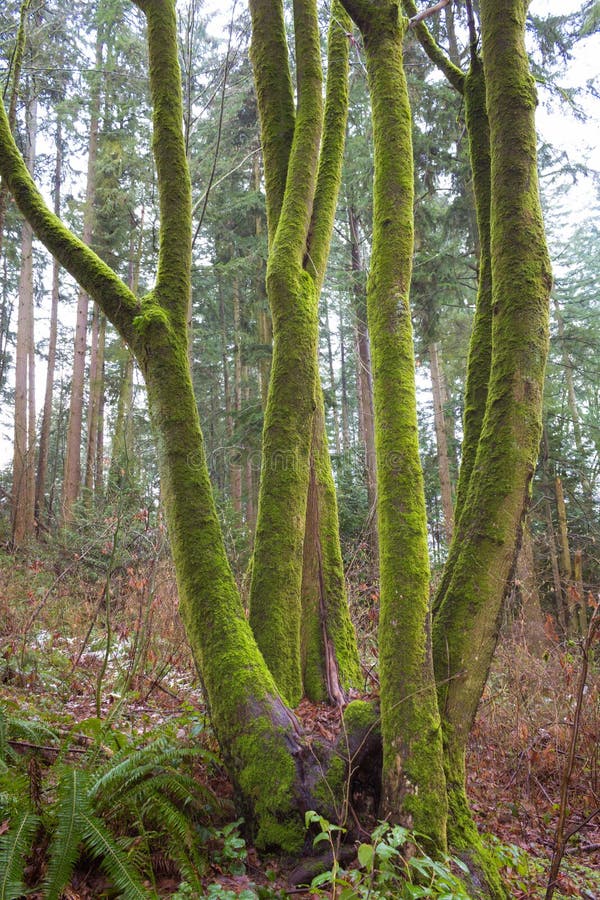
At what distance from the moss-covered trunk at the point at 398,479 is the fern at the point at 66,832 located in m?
1.35

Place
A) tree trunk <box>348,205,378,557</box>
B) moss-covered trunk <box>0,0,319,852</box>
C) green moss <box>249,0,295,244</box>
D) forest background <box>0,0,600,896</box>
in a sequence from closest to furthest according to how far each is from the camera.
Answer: moss-covered trunk <box>0,0,319,852</box> < green moss <box>249,0,295,244</box> < forest background <box>0,0,600,896</box> < tree trunk <box>348,205,378,557</box>

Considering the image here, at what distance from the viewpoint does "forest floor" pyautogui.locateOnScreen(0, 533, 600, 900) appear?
260cm

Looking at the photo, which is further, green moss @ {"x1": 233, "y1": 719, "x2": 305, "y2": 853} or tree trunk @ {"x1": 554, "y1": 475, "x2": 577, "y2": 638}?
tree trunk @ {"x1": 554, "y1": 475, "x2": 577, "y2": 638}

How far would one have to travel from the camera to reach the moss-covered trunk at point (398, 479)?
99.9 inches

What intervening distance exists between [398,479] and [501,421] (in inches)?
25.0

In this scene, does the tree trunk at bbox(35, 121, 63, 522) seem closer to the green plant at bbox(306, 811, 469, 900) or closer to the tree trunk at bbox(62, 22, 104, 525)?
the tree trunk at bbox(62, 22, 104, 525)

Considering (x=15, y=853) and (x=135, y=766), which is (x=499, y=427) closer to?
(x=135, y=766)

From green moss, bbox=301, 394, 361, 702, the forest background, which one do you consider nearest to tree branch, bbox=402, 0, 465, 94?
green moss, bbox=301, 394, 361, 702

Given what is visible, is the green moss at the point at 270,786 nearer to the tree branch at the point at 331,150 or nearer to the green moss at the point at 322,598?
the green moss at the point at 322,598

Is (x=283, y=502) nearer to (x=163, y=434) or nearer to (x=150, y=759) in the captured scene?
(x=163, y=434)

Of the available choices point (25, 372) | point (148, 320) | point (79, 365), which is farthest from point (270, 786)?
point (25, 372)

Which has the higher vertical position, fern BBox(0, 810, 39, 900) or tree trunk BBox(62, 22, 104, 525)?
tree trunk BBox(62, 22, 104, 525)

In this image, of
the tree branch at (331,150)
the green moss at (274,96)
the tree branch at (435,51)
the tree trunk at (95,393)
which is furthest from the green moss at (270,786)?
the tree trunk at (95,393)

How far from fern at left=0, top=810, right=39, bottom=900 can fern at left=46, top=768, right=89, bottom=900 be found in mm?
98
